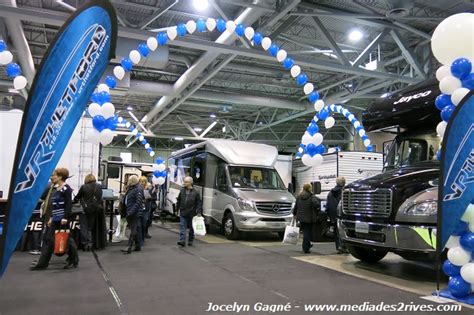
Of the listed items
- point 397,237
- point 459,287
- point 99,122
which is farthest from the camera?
point 99,122

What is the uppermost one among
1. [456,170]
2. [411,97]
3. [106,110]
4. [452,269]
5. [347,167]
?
[411,97]

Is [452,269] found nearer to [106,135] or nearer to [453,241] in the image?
[453,241]

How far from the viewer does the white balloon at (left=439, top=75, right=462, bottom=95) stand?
513cm

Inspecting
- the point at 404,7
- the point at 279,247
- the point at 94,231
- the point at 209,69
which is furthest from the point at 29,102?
the point at 209,69

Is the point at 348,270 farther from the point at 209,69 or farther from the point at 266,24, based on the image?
the point at 209,69

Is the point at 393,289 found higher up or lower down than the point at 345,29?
lower down

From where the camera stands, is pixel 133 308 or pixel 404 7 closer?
pixel 133 308

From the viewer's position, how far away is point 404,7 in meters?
9.59

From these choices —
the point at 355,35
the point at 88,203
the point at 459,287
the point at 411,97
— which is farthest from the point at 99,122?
the point at 355,35

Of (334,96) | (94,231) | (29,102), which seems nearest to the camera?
(29,102)

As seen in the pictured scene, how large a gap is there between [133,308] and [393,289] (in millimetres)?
A: 3337

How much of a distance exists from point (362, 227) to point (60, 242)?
4754 mm

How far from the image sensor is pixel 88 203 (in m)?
8.67

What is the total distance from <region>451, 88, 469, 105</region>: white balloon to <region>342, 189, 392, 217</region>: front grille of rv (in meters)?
1.80
